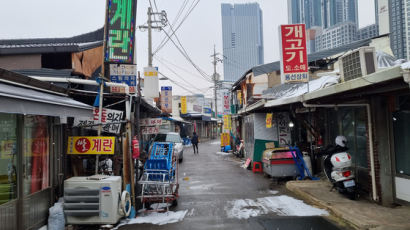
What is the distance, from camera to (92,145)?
24.0 feet

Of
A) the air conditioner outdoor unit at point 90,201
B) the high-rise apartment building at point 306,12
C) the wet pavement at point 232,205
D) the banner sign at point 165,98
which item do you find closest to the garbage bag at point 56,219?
the air conditioner outdoor unit at point 90,201

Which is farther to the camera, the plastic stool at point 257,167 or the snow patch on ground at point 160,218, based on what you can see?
the plastic stool at point 257,167

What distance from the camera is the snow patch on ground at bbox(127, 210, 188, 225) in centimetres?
721

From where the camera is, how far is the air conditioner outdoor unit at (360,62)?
23.4 feet

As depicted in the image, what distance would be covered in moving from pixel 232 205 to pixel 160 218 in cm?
210

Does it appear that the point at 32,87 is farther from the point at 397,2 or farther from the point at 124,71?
the point at 397,2

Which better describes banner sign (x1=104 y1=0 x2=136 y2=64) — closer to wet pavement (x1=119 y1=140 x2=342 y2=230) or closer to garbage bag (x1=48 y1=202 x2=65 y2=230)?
garbage bag (x1=48 y1=202 x2=65 y2=230)

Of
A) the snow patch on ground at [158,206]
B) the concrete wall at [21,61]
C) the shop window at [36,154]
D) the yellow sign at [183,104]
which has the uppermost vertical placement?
the yellow sign at [183,104]

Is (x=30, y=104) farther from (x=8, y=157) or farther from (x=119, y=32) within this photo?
(x=119, y=32)

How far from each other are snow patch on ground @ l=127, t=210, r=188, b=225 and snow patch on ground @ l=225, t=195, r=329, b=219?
1222 millimetres

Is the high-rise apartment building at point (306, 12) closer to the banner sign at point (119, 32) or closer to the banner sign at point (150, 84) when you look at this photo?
the banner sign at point (150, 84)

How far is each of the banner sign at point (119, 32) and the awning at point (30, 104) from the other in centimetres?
220

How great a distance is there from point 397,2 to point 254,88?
1822 cm

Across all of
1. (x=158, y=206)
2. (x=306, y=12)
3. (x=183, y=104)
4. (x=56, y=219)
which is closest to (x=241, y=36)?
(x=306, y=12)
